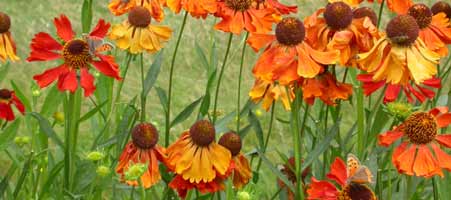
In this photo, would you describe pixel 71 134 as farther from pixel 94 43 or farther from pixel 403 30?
pixel 403 30

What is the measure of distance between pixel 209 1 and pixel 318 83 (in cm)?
21

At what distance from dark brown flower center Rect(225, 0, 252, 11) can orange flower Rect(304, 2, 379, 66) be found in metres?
0.12

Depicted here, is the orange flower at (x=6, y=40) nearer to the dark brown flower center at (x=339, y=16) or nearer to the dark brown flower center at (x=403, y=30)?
the dark brown flower center at (x=339, y=16)

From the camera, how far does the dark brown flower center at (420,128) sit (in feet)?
3.63

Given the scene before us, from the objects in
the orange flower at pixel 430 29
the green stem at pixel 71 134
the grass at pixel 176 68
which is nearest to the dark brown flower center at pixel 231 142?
the green stem at pixel 71 134

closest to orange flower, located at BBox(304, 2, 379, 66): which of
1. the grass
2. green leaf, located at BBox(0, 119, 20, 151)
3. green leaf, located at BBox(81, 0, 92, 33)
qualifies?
green leaf, located at BBox(81, 0, 92, 33)

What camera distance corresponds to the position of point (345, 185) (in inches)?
40.7

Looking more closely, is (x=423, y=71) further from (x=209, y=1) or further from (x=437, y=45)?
(x=209, y=1)

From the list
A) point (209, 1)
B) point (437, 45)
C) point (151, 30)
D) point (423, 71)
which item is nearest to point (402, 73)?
point (423, 71)

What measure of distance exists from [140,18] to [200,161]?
0.50 metres

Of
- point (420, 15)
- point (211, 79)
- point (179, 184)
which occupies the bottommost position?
point (179, 184)

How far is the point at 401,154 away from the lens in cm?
108

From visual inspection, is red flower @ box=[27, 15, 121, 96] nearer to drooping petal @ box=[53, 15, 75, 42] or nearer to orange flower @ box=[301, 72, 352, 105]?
drooping petal @ box=[53, 15, 75, 42]

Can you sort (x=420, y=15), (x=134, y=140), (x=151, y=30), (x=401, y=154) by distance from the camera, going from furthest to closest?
(x=151, y=30)
(x=420, y=15)
(x=134, y=140)
(x=401, y=154)
